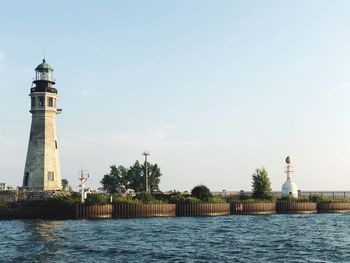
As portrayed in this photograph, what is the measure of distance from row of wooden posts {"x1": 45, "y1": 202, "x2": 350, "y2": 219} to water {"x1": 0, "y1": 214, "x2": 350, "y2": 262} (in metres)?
8.61

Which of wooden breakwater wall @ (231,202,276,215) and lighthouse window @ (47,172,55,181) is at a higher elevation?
lighthouse window @ (47,172,55,181)

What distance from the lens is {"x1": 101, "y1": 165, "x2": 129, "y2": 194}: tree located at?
135 metres

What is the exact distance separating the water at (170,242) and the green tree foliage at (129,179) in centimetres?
6436

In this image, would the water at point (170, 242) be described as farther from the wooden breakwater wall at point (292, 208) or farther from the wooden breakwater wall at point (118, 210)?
the wooden breakwater wall at point (292, 208)

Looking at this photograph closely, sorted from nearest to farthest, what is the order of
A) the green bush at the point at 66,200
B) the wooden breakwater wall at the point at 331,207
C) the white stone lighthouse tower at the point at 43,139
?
1. the green bush at the point at 66,200
2. the white stone lighthouse tower at the point at 43,139
3. the wooden breakwater wall at the point at 331,207

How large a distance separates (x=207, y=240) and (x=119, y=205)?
31.3 metres

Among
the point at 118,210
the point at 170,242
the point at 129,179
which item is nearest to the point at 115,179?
the point at 129,179

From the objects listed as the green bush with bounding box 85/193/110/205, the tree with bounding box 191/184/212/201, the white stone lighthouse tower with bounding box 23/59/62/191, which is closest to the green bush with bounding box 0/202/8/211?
the white stone lighthouse tower with bounding box 23/59/62/191

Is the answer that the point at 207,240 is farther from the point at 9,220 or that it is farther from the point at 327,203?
the point at 327,203

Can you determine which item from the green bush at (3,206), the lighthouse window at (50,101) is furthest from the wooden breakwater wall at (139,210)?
the lighthouse window at (50,101)

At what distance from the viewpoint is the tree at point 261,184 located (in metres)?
111

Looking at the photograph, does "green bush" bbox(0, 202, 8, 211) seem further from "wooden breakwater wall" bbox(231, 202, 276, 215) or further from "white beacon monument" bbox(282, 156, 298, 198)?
"white beacon monument" bbox(282, 156, 298, 198)

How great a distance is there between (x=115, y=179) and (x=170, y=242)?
88.4 meters

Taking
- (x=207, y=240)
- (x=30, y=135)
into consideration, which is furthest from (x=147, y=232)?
(x=30, y=135)
